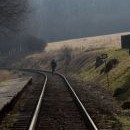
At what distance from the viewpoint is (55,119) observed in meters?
18.0

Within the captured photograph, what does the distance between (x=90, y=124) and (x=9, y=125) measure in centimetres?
304

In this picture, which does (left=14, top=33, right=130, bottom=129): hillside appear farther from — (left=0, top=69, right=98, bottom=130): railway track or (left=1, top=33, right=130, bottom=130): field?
(left=0, top=69, right=98, bottom=130): railway track

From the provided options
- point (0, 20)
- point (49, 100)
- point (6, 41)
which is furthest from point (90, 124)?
point (6, 41)

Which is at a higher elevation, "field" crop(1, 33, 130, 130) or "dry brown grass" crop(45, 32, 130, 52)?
"dry brown grass" crop(45, 32, 130, 52)

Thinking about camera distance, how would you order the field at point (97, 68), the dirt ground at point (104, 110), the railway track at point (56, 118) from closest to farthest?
the railway track at point (56, 118), the dirt ground at point (104, 110), the field at point (97, 68)

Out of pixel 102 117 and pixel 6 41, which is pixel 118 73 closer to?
pixel 102 117

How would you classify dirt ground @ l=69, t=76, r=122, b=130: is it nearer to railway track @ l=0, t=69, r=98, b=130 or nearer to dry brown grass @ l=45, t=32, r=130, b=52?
railway track @ l=0, t=69, r=98, b=130

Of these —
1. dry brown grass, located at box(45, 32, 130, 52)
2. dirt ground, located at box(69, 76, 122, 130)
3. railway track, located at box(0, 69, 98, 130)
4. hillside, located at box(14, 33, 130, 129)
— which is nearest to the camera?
railway track, located at box(0, 69, 98, 130)

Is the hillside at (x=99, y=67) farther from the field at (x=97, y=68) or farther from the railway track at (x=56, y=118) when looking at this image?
the railway track at (x=56, y=118)

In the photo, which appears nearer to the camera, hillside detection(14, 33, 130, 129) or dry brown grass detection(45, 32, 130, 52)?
hillside detection(14, 33, 130, 129)

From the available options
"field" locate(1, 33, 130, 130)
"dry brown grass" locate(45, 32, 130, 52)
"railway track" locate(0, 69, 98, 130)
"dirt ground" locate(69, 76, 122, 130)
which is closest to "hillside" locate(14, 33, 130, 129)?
"field" locate(1, 33, 130, 130)

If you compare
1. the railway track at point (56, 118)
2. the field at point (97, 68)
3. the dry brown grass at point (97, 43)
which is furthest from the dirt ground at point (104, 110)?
the dry brown grass at point (97, 43)

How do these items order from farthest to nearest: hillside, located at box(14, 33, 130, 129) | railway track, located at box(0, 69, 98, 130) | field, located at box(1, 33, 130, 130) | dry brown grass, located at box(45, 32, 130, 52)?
dry brown grass, located at box(45, 32, 130, 52) → hillside, located at box(14, 33, 130, 129) → field, located at box(1, 33, 130, 130) → railway track, located at box(0, 69, 98, 130)

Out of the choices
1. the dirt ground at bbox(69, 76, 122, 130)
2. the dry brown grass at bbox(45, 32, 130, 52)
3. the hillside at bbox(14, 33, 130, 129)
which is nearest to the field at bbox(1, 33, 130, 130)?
the hillside at bbox(14, 33, 130, 129)
